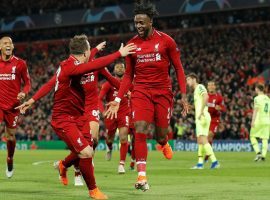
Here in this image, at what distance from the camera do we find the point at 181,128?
38.9 m

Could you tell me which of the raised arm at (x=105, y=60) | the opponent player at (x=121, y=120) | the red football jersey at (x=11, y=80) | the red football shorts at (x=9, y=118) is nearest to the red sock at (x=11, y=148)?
the red football shorts at (x=9, y=118)

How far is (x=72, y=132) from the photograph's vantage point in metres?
10.8

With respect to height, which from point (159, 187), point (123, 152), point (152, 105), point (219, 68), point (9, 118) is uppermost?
point (219, 68)

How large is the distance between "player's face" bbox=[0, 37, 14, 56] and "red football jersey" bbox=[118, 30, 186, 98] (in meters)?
4.00

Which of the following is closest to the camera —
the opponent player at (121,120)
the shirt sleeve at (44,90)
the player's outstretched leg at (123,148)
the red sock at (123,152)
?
the shirt sleeve at (44,90)

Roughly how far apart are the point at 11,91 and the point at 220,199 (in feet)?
22.2

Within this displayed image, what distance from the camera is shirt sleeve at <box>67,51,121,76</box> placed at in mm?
9820

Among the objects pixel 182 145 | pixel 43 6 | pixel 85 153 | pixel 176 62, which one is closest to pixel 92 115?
pixel 176 62

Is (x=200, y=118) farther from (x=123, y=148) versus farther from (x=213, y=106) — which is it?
(x=213, y=106)

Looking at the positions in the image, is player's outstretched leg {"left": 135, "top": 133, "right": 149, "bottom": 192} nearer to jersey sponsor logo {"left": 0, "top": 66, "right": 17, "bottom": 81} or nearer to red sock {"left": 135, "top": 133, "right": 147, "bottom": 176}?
red sock {"left": 135, "top": 133, "right": 147, "bottom": 176}

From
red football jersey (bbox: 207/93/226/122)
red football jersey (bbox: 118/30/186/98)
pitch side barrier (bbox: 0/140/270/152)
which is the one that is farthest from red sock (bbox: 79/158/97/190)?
pitch side barrier (bbox: 0/140/270/152)

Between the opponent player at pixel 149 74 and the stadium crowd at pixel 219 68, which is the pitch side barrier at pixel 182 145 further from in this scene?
the opponent player at pixel 149 74

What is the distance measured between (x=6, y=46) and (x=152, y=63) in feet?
14.8

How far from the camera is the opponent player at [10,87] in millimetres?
15391
